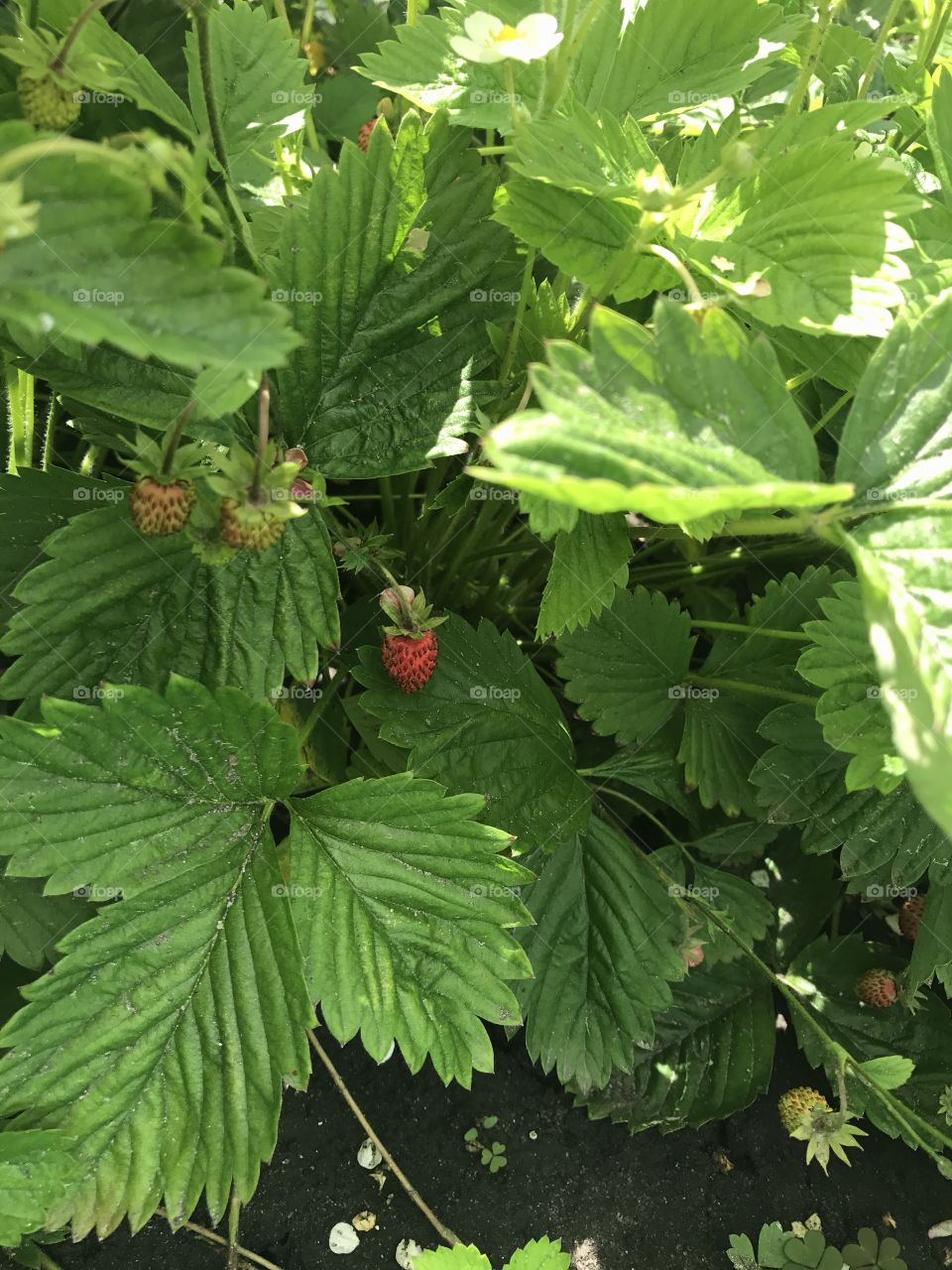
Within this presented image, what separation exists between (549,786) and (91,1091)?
51 cm

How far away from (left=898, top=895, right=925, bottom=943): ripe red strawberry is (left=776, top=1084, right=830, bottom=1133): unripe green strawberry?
0.26 metres

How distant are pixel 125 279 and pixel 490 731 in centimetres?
61

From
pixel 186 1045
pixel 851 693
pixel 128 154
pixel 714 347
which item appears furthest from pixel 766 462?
pixel 186 1045

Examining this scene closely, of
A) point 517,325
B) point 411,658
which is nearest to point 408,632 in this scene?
point 411,658

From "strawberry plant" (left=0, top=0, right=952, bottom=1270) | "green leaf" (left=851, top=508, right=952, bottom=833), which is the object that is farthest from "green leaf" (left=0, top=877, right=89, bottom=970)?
"green leaf" (left=851, top=508, right=952, bottom=833)

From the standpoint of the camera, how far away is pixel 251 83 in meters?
1.02

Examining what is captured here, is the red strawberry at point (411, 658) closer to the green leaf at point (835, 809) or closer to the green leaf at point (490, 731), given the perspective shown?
the green leaf at point (490, 731)

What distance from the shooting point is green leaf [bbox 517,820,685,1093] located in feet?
3.63

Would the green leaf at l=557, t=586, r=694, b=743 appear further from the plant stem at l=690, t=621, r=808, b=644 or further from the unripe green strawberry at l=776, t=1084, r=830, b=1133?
the unripe green strawberry at l=776, t=1084, r=830, b=1133

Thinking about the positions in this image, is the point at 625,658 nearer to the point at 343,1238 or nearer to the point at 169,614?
the point at 169,614

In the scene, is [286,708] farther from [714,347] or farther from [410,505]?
[714,347]

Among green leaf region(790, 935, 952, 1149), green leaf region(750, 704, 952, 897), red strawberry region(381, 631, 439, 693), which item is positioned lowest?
green leaf region(790, 935, 952, 1149)

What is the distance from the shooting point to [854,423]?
74 centimetres

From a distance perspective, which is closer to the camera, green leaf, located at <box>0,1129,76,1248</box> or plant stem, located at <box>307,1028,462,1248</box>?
green leaf, located at <box>0,1129,76,1248</box>
